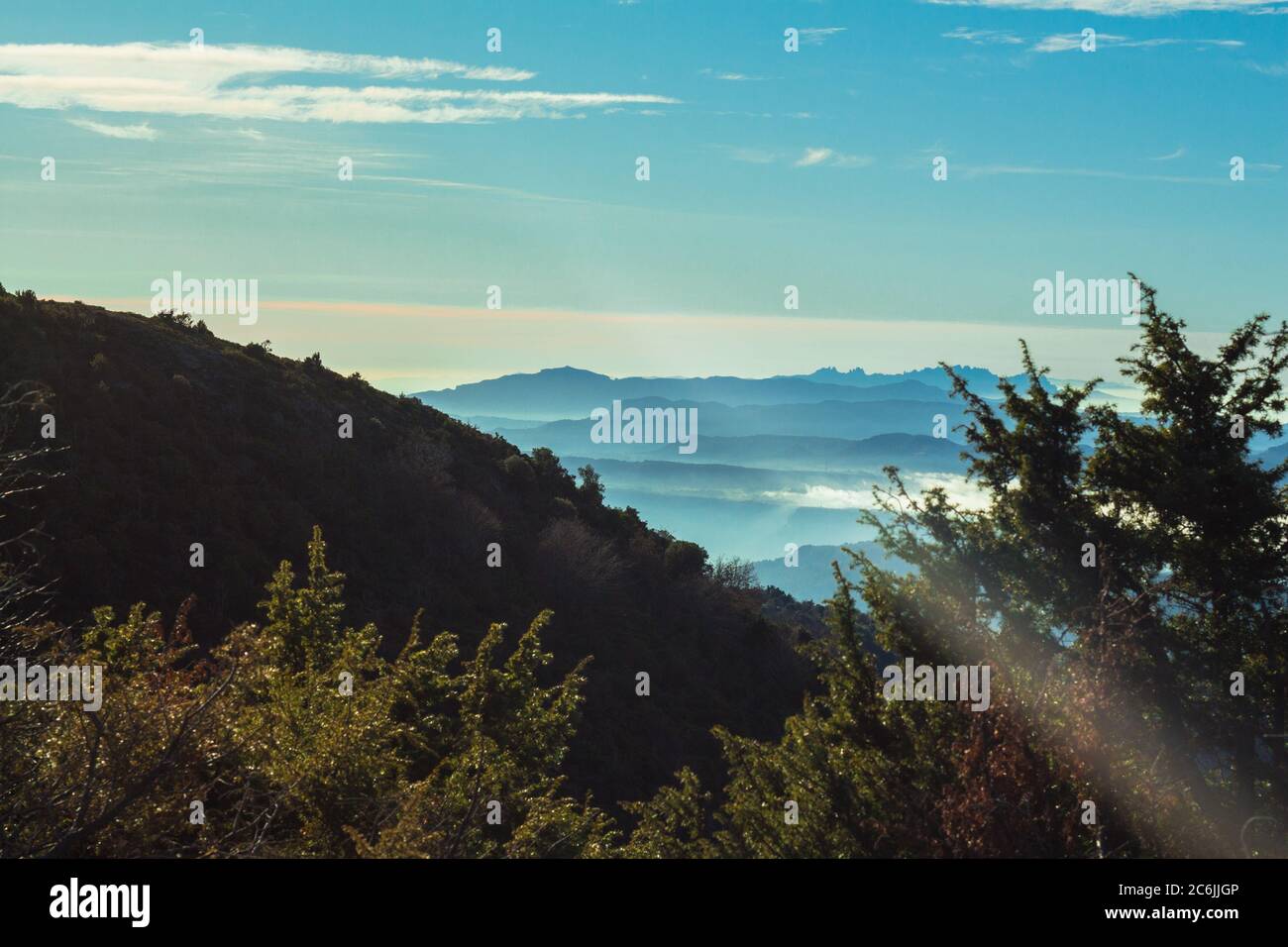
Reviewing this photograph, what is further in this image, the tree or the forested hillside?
the forested hillside

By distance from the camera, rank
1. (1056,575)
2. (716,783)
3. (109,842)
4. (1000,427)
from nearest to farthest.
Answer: (109,842) → (1056,575) → (1000,427) → (716,783)

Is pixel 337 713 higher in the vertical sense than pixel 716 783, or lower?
higher

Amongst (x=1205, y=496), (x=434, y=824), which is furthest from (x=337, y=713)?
(x=1205, y=496)

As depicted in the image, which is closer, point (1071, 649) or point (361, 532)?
point (1071, 649)

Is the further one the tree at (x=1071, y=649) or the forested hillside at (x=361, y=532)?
the forested hillside at (x=361, y=532)

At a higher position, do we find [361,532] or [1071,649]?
[361,532]

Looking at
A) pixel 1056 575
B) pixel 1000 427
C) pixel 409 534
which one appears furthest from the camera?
pixel 409 534

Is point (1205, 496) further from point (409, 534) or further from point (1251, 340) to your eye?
point (409, 534)
